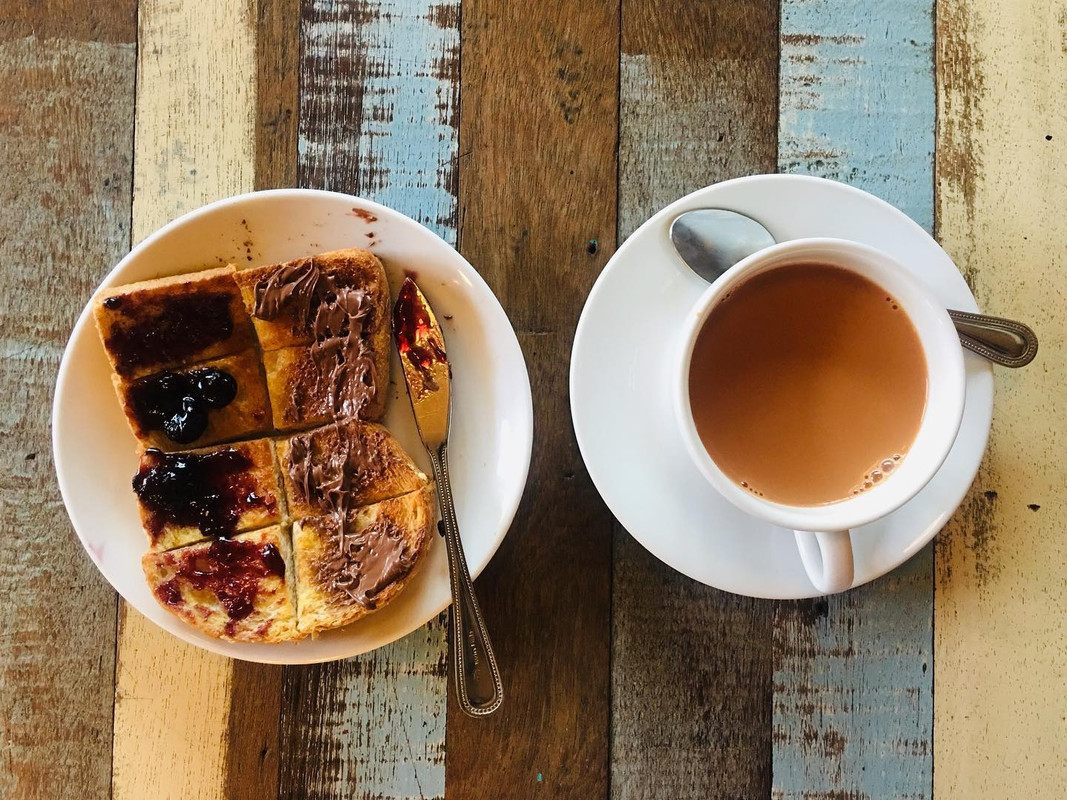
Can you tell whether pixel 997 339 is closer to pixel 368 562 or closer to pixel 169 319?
pixel 368 562

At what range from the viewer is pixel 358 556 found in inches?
52.9

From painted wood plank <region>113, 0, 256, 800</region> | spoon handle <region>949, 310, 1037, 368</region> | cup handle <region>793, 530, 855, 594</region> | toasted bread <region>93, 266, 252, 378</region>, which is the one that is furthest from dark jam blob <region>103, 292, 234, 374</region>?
spoon handle <region>949, 310, 1037, 368</region>

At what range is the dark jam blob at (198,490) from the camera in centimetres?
133

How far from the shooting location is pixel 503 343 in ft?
4.37

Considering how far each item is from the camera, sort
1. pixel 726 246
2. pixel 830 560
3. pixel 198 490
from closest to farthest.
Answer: pixel 830 560
pixel 726 246
pixel 198 490

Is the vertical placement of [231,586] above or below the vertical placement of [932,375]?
below

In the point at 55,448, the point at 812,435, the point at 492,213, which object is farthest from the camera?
the point at 492,213

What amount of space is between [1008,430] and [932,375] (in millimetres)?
461

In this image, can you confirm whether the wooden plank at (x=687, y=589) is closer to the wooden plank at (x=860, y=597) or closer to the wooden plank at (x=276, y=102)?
the wooden plank at (x=860, y=597)

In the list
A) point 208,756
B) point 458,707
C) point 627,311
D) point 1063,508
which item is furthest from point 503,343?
point 1063,508

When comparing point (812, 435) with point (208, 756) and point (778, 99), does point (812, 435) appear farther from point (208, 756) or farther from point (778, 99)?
point (208, 756)

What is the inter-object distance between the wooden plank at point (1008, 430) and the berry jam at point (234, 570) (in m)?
1.23

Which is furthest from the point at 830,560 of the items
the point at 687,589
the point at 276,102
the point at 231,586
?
the point at 276,102

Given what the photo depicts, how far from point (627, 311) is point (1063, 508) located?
94cm
